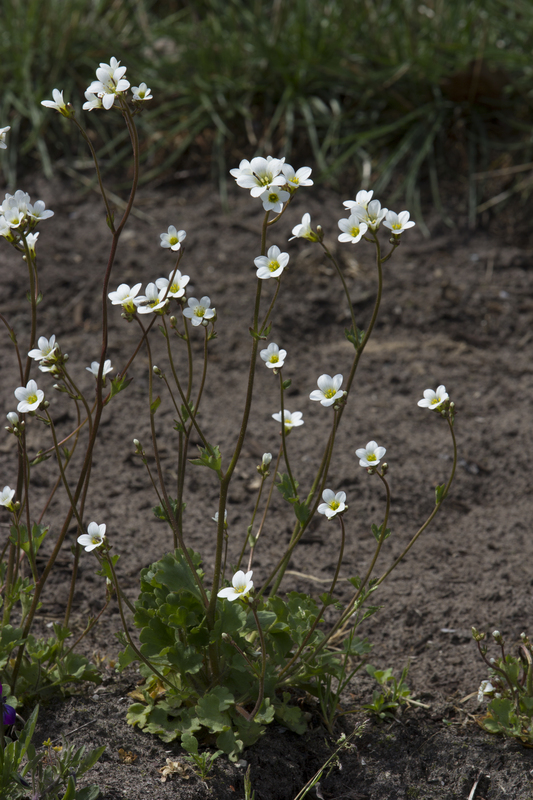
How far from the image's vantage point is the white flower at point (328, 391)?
1.45 metres

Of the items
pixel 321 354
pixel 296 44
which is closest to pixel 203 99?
pixel 296 44

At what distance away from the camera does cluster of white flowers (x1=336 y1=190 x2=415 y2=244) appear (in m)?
1.43

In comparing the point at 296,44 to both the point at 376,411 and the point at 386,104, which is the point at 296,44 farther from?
the point at 376,411

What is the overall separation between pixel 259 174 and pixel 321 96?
11.1 feet

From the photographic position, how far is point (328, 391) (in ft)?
4.91

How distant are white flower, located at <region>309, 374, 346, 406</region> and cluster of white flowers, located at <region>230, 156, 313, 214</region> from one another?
35cm

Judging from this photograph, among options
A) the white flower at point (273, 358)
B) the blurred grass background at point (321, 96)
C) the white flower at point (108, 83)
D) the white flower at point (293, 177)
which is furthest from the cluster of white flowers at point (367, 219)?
the blurred grass background at point (321, 96)

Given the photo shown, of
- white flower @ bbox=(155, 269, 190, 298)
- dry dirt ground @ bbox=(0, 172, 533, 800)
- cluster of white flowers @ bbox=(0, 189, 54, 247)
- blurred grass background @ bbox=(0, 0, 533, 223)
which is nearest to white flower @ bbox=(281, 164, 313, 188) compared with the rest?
white flower @ bbox=(155, 269, 190, 298)

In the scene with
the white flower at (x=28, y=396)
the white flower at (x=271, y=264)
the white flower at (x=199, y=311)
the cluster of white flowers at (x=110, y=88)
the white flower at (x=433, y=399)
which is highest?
the cluster of white flowers at (x=110, y=88)

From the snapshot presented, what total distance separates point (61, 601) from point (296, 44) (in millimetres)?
3599

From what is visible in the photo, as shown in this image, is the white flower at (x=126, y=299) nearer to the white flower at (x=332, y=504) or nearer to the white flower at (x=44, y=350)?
the white flower at (x=44, y=350)

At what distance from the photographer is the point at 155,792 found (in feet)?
5.15

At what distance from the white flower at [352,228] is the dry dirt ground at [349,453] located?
1.20 metres

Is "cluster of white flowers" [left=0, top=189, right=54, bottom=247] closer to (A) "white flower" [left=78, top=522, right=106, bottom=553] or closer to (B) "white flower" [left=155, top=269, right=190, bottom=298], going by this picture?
(B) "white flower" [left=155, top=269, right=190, bottom=298]
